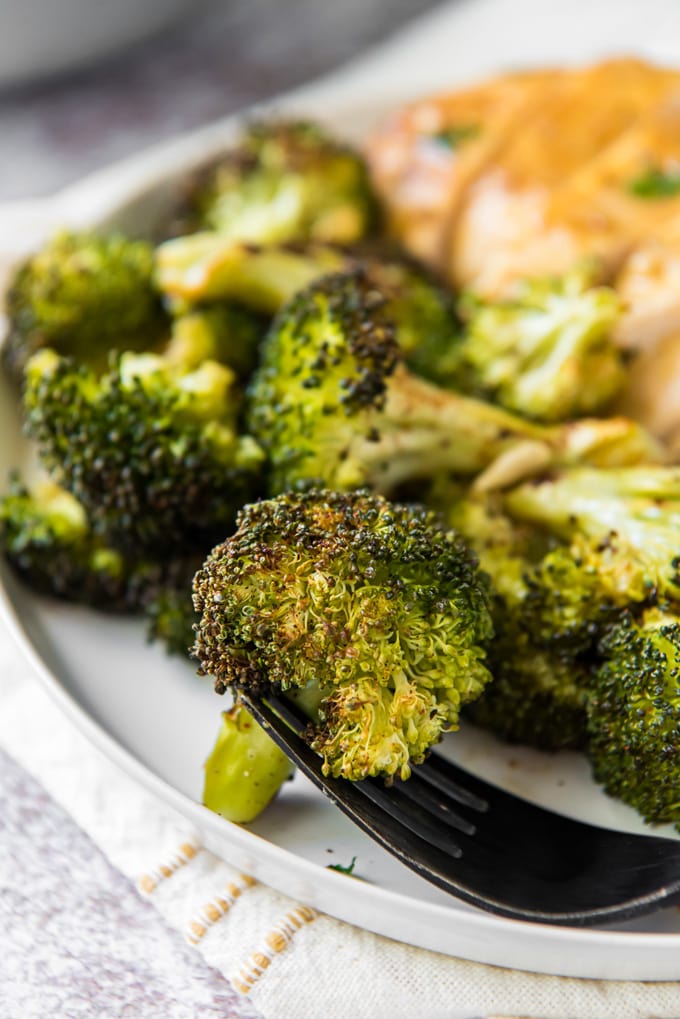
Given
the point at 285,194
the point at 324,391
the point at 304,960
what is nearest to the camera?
the point at 304,960

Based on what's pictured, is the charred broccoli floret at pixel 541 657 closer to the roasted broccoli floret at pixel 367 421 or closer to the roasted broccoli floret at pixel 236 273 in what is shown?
the roasted broccoli floret at pixel 367 421

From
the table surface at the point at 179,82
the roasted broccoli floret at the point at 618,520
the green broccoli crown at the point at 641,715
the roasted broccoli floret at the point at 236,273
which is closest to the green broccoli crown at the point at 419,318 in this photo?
the roasted broccoli floret at the point at 236,273

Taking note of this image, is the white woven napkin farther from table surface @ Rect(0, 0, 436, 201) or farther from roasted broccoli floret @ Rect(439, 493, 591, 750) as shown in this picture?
table surface @ Rect(0, 0, 436, 201)

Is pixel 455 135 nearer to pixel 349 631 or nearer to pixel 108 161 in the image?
pixel 108 161

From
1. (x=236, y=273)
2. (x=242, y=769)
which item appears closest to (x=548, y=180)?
(x=236, y=273)

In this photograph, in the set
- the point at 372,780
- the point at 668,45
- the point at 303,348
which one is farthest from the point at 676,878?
the point at 668,45

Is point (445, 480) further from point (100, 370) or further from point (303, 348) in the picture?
point (100, 370)
